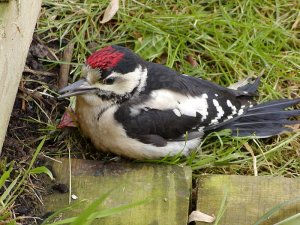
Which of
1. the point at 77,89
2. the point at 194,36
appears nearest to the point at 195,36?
the point at 194,36

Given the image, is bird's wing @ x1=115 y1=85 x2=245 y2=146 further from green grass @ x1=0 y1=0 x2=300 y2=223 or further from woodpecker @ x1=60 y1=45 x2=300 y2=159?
green grass @ x1=0 y1=0 x2=300 y2=223

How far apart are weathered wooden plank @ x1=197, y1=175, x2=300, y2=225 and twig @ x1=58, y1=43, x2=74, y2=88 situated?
0.99 meters

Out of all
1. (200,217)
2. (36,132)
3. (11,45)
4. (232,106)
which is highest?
(11,45)

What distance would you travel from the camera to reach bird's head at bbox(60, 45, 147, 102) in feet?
11.4

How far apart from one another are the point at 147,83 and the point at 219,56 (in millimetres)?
738

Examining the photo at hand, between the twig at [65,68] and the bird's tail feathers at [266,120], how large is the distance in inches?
34.0

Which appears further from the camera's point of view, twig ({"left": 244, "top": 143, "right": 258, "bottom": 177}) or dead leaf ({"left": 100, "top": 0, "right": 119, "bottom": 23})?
dead leaf ({"left": 100, "top": 0, "right": 119, "bottom": 23})

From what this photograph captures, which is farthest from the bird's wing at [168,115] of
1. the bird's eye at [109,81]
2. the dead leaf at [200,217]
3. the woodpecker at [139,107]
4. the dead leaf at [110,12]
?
the dead leaf at [110,12]

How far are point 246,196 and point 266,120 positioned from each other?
686mm

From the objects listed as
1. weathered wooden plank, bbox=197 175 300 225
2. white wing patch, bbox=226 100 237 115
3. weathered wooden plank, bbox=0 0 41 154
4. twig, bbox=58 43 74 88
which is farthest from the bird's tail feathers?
weathered wooden plank, bbox=0 0 41 154

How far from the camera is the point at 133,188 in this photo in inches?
135

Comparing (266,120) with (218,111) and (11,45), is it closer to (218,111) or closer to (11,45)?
(218,111)

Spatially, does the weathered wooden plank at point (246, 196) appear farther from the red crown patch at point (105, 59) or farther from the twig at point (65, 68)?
the twig at point (65, 68)

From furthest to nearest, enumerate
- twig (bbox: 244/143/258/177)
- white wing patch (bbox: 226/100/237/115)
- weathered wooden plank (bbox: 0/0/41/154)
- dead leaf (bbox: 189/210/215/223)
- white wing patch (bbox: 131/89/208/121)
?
1. white wing patch (bbox: 226/100/237/115)
2. twig (bbox: 244/143/258/177)
3. white wing patch (bbox: 131/89/208/121)
4. dead leaf (bbox: 189/210/215/223)
5. weathered wooden plank (bbox: 0/0/41/154)
